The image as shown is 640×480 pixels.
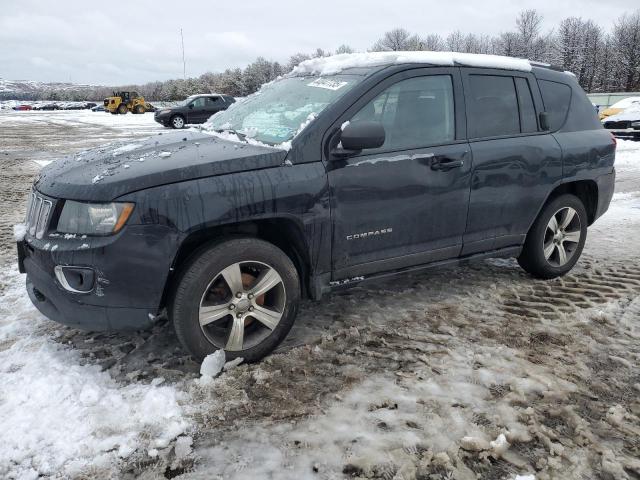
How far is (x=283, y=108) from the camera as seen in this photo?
351 centimetres

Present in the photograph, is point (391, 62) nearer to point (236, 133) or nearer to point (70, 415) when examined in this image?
point (236, 133)

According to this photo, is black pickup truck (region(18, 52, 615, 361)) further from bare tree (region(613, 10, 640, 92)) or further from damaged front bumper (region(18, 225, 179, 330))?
bare tree (region(613, 10, 640, 92))

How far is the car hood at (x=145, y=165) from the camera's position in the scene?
2629mm

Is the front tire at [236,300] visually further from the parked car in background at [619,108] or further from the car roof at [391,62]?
the parked car in background at [619,108]

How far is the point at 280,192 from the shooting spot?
2.88m

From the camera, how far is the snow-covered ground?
2.20 m

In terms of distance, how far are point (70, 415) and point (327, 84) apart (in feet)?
8.17

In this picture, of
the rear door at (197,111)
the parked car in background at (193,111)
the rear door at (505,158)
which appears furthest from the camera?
the rear door at (197,111)

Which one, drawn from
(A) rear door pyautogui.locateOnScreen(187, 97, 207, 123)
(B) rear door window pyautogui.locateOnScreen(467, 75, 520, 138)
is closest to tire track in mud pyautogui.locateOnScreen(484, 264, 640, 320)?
(B) rear door window pyautogui.locateOnScreen(467, 75, 520, 138)

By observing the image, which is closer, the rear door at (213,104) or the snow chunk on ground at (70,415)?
the snow chunk on ground at (70,415)

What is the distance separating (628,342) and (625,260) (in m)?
1.96

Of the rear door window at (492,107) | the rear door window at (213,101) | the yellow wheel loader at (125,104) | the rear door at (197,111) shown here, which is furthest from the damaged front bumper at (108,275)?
the yellow wheel loader at (125,104)

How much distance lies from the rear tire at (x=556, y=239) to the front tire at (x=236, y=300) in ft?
7.28

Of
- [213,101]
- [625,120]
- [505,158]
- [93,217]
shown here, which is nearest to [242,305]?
[93,217]
